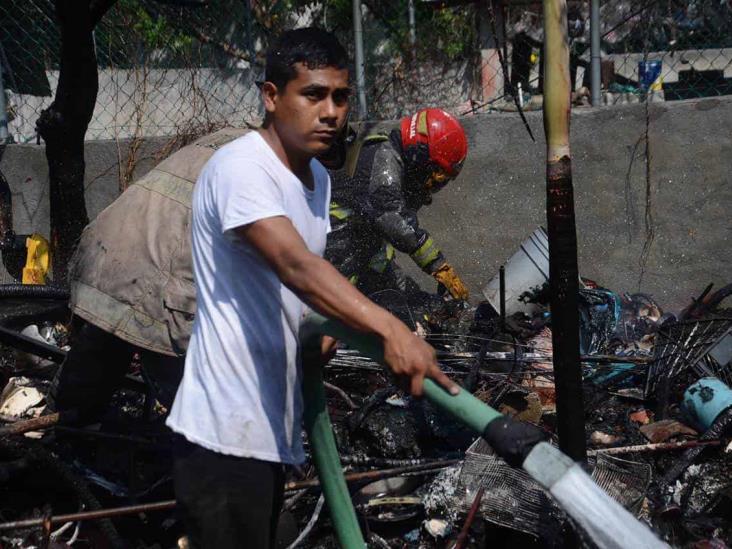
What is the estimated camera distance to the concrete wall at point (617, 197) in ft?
20.6

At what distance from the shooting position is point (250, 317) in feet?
7.40

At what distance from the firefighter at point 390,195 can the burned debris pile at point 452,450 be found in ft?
2.54

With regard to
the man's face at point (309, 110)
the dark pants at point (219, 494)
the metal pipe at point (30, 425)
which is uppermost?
the man's face at point (309, 110)

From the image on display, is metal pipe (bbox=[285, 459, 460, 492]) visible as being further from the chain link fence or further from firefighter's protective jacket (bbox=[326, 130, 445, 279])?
the chain link fence

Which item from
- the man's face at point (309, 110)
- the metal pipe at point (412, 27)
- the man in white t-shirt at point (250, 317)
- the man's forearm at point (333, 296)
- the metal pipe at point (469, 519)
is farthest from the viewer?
the metal pipe at point (412, 27)

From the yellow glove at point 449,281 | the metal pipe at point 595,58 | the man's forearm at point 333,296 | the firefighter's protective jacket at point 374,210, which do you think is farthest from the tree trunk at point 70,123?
the man's forearm at point 333,296

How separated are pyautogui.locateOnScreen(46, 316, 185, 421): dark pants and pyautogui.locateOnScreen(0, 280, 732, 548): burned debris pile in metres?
0.12

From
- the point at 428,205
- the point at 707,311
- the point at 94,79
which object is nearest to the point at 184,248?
the point at 94,79

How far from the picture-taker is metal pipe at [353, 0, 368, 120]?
6.56m

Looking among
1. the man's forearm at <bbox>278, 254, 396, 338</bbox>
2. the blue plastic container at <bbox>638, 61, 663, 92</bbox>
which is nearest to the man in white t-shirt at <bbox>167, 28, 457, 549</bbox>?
the man's forearm at <bbox>278, 254, 396, 338</bbox>

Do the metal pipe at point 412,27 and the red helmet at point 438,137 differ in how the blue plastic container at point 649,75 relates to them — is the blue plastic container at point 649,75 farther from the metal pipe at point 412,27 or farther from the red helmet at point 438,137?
the metal pipe at point 412,27

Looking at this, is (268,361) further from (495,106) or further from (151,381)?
(495,106)

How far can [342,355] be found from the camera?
16.4ft

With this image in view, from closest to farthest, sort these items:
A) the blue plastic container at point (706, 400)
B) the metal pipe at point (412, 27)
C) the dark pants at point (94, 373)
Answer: the dark pants at point (94, 373), the blue plastic container at point (706, 400), the metal pipe at point (412, 27)
